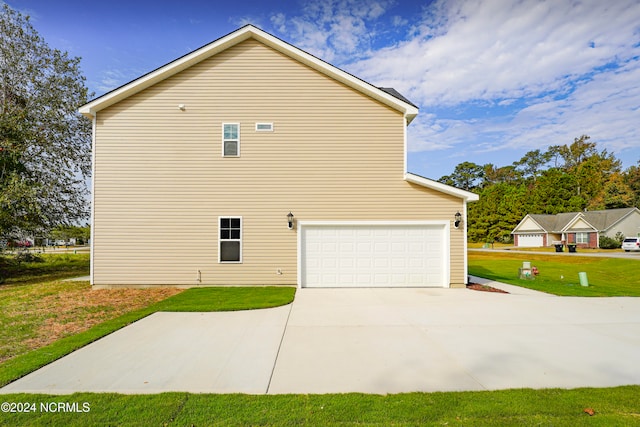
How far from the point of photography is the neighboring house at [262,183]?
984 centimetres

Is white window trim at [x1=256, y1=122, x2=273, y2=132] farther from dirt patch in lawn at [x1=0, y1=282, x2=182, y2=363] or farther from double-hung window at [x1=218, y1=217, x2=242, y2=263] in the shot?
dirt patch in lawn at [x1=0, y1=282, x2=182, y2=363]

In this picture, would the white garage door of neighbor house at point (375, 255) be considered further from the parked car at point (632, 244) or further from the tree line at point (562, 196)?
the tree line at point (562, 196)

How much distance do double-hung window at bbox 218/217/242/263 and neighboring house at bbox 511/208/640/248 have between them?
43.1 metres

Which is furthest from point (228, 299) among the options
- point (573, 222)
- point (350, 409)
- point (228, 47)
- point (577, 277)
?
point (573, 222)

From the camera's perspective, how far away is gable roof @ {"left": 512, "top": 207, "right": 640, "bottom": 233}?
1435 inches

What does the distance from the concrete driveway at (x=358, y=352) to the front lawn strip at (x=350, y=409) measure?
0.69 ft

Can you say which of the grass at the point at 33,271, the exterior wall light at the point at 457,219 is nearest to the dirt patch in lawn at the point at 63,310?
the grass at the point at 33,271

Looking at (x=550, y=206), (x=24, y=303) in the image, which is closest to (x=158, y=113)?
(x=24, y=303)

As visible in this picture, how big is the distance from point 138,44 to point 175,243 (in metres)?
6.17

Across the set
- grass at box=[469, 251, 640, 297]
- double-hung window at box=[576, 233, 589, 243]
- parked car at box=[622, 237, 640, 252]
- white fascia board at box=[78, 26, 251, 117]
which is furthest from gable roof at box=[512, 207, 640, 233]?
white fascia board at box=[78, 26, 251, 117]

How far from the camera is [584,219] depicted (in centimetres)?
3825

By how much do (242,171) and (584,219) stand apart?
44813 millimetres

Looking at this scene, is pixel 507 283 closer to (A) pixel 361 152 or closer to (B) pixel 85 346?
(A) pixel 361 152

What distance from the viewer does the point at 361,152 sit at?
1012 centimetres
